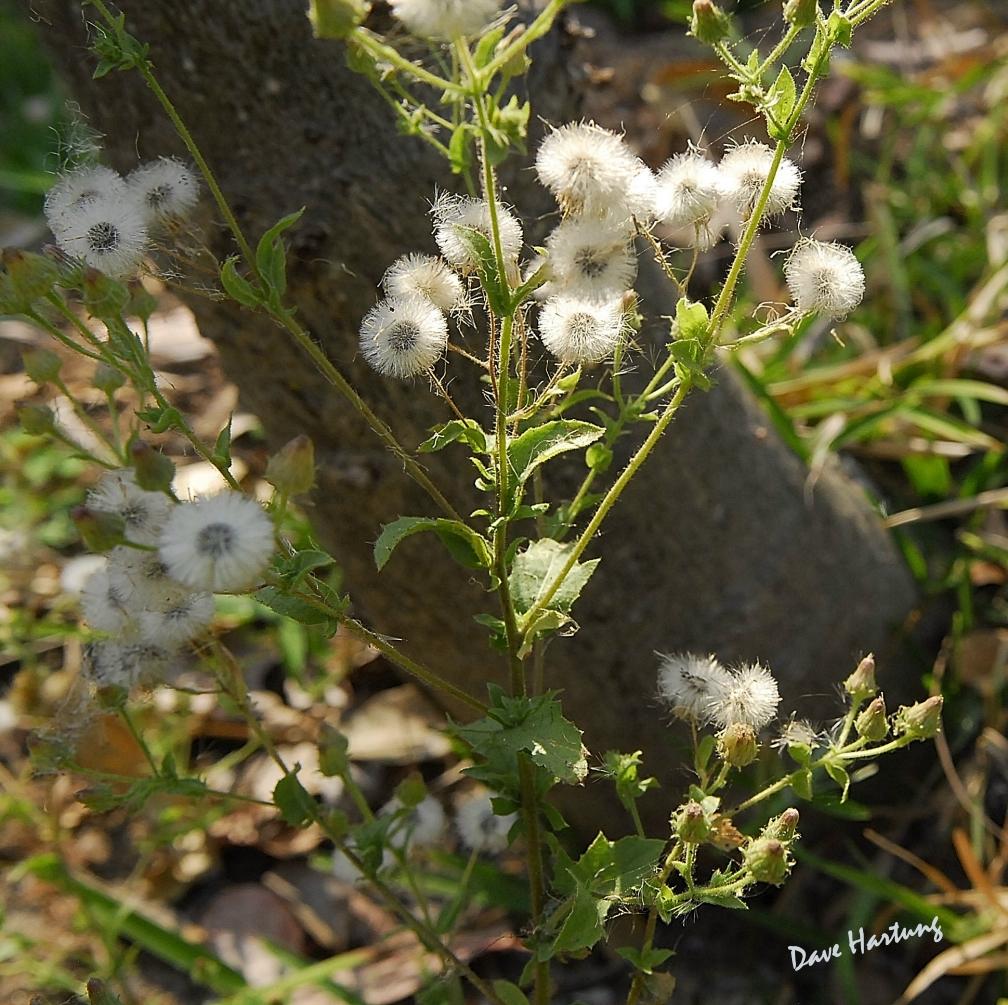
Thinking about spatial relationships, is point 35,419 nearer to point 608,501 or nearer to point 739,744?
point 608,501

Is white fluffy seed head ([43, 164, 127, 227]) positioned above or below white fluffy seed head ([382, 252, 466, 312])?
above

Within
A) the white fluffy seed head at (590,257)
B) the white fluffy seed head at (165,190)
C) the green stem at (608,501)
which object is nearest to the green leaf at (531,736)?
the green stem at (608,501)

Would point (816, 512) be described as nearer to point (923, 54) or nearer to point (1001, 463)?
point (1001, 463)

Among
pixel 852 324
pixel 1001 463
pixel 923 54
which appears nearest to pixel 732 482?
pixel 1001 463

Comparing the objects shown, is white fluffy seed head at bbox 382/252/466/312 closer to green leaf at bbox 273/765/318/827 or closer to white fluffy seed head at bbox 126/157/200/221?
white fluffy seed head at bbox 126/157/200/221
